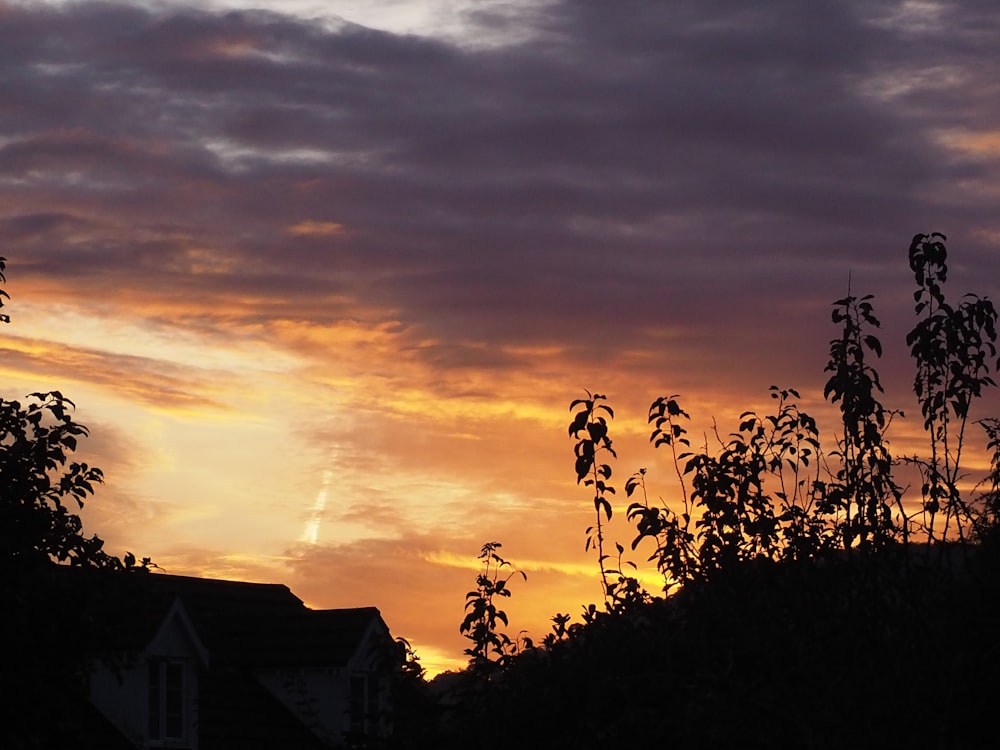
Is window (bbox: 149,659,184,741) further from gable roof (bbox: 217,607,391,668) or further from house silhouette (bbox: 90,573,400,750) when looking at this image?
gable roof (bbox: 217,607,391,668)

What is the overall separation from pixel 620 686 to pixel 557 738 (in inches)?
53.0

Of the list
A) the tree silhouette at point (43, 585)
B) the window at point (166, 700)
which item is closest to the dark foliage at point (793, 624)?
the tree silhouette at point (43, 585)

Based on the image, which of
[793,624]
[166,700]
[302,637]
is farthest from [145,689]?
[793,624]

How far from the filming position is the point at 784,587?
12.8m

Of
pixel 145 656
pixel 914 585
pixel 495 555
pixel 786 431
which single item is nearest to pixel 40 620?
pixel 495 555

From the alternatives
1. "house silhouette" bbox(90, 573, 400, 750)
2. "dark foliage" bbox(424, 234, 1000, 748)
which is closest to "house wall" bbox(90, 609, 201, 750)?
"house silhouette" bbox(90, 573, 400, 750)

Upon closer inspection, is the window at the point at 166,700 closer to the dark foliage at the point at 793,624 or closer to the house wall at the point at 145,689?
the house wall at the point at 145,689

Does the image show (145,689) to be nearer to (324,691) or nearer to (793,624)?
(324,691)

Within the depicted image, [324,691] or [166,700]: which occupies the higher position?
[324,691]

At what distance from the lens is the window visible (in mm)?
26234

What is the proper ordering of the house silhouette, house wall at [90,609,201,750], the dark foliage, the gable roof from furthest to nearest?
1. the gable roof
2. the house silhouette
3. house wall at [90,609,201,750]
4. the dark foliage

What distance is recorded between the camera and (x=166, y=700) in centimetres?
2667

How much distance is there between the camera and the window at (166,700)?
26234 millimetres

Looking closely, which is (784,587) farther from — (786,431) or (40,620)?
(40,620)
